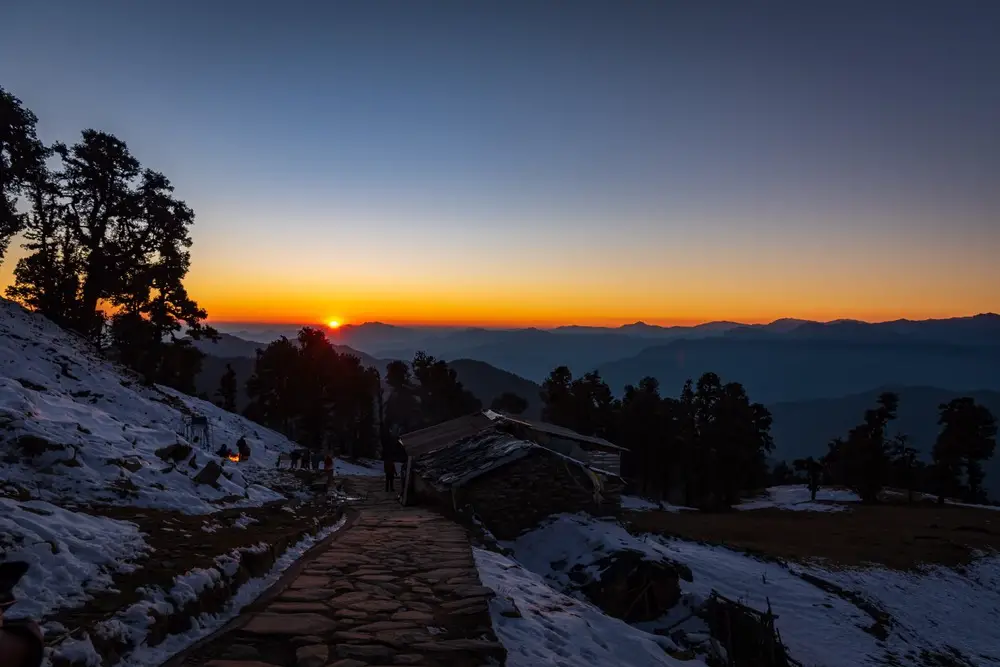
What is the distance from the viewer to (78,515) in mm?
8469

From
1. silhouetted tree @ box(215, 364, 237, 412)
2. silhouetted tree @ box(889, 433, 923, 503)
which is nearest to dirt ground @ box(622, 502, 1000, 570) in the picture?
silhouetted tree @ box(889, 433, 923, 503)

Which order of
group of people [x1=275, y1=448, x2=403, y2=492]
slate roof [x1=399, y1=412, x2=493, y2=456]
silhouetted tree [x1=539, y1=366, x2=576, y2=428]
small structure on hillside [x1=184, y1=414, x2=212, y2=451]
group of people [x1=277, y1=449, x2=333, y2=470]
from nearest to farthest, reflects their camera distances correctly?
slate roof [x1=399, y1=412, x2=493, y2=456]
small structure on hillside [x1=184, y1=414, x2=212, y2=451]
group of people [x1=275, y1=448, x2=403, y2=492]
group of people [x1=277, y1=449, x2=333, y2=470]
silhouetted tree [x1=539, y1=366, x2=576, y2=428]

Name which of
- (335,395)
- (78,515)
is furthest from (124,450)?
(335,395)

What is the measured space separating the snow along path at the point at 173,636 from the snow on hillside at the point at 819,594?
6.20 metres

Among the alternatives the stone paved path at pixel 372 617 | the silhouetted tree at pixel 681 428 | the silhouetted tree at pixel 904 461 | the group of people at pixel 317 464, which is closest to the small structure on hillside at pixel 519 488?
the stone paved path at pixel 372 617

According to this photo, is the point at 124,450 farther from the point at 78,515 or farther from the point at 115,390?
the point at 115,390

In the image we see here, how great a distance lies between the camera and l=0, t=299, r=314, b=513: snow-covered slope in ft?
37.4

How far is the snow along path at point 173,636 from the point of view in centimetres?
491

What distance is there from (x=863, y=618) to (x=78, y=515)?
20.2m

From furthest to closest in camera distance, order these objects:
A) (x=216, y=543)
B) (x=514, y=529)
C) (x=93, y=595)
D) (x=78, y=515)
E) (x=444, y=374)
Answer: (x=444, y=374)
(x=514, y=529)
(x=216, y=543)
(x=78, y=515)
(x=93, y=595)

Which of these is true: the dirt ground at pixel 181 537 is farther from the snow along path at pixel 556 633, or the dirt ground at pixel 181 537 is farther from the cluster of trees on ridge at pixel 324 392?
the cluster of trees on ridge at pixel 324 392

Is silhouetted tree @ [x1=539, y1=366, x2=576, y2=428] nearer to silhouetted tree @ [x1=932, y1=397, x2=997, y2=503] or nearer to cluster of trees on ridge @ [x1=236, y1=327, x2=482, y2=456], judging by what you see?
cluster of trees on ridge @ [x1=236, y1=327, x2=482, y2=456]

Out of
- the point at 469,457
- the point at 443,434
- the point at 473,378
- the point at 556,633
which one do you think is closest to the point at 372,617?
the point at 556,633

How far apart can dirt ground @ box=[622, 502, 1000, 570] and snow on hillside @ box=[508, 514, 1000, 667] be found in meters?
1.88
